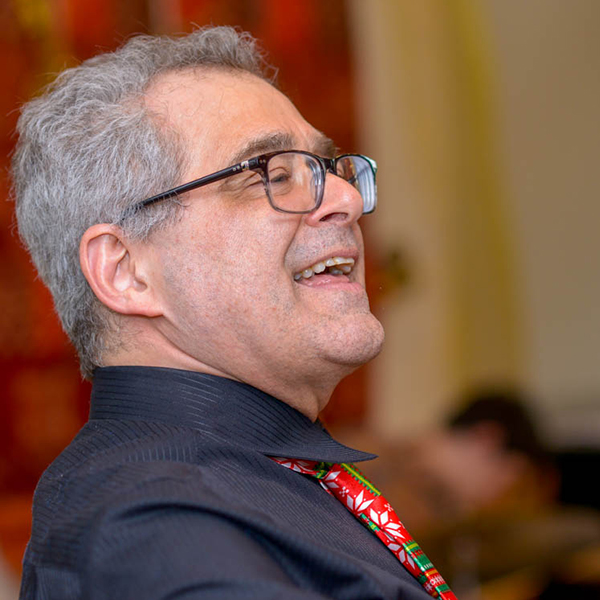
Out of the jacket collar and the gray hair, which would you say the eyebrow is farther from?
the jacket collar

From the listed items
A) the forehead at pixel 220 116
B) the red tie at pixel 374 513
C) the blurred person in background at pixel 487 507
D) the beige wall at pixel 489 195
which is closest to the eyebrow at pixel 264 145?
the forehead at pixel 220 116

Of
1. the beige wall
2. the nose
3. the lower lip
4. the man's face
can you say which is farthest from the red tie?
the beige wall

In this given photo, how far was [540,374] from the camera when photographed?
21.4 ft

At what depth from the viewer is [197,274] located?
4.25ft

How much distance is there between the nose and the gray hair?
24 cm

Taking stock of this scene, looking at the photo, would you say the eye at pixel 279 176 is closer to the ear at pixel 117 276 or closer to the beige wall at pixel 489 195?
the ear at pixel 117 276

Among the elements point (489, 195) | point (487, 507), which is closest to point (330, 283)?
point (487, 507)

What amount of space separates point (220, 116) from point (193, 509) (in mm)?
674

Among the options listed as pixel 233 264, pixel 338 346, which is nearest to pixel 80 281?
pixel 233 264

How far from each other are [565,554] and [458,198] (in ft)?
9.73

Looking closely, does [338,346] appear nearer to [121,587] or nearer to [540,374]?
[121,587]

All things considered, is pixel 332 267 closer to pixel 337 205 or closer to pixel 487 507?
pixel 337 205

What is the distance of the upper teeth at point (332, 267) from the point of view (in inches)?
53.8

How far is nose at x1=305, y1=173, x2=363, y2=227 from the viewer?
4.55ft
